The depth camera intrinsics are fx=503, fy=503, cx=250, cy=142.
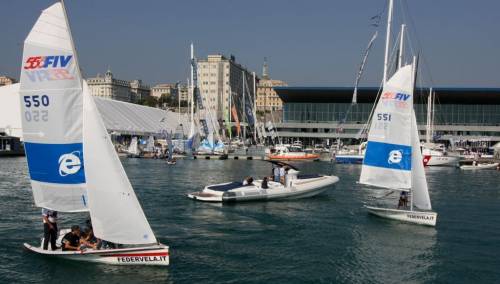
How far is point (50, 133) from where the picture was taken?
17.4m

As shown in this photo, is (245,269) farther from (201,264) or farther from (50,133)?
(50,133)

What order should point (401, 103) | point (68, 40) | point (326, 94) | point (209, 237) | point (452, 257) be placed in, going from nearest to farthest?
point (68, 40)
point (452, 257)
point (209, 237)
point (401, 103)
point (326, 94)

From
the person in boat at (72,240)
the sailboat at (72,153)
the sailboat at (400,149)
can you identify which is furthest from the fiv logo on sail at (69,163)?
the sailboat at (400,149)

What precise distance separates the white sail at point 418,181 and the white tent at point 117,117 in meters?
86.4

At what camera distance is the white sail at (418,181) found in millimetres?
27875

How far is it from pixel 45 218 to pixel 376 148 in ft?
60.8

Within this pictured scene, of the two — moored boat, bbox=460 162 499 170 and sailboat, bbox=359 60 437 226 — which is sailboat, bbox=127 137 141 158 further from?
sailboat, bbox=359 60 437 226

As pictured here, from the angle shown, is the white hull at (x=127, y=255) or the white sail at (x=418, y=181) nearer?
the white hull at (x=127, y=255)

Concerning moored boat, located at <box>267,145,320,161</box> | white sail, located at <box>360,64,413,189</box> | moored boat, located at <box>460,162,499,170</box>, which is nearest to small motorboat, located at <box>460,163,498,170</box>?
moored boat, located at <box>460,162,499,170</box>

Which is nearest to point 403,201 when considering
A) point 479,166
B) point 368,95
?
point 479,166


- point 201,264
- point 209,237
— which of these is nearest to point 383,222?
point 209,237

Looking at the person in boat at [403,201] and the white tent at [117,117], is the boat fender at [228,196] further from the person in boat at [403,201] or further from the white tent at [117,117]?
the white tent at [117,117]

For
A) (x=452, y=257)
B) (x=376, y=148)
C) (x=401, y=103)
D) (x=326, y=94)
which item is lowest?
(x=452, y=257)

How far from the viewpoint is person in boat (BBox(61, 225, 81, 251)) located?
1878cm
